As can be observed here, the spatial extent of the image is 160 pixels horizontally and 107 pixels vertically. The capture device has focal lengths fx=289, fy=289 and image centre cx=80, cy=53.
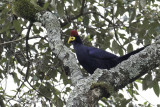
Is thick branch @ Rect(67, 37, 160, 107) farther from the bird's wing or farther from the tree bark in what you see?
the bird's wing

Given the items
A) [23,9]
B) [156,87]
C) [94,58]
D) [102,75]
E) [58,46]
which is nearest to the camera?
[102,75]

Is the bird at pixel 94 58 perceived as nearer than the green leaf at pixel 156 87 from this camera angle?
No

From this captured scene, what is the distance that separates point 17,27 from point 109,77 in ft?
5.41

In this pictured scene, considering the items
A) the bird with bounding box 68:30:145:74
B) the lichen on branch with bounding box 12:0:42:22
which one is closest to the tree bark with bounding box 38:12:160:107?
the lichen on branch with bounding box 12:0:42:22

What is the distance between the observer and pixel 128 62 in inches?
109

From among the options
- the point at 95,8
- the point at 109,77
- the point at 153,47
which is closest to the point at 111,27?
the point at 95,8

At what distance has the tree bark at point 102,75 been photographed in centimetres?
233

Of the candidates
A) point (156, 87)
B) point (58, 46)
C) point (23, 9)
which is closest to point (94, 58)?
point (156, 87)

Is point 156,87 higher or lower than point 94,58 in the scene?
lower

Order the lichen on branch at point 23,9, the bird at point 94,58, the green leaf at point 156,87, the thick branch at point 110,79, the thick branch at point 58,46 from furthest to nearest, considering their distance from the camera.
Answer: the bird at point 94,58 → the green leaf at point 156,87 → the lichen on branch at point 23,9 → the thick branch at point 58,46 → the thick branch at point 110,79

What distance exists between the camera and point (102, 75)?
8.50 feet

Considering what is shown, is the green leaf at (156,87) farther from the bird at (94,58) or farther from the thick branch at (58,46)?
the thick branch at (58,46)

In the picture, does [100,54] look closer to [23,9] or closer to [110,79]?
[23,9]

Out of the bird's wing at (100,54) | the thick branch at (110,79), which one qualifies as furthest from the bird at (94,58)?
the thick branch at (110,79)
